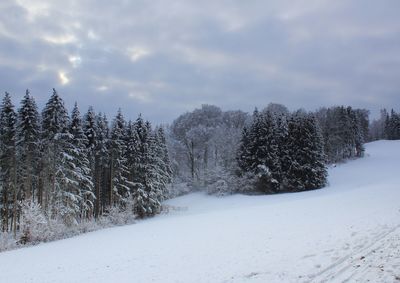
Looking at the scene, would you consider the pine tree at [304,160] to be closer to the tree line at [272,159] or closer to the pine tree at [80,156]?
the tree line at [272,159]

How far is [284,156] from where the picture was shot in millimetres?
51594

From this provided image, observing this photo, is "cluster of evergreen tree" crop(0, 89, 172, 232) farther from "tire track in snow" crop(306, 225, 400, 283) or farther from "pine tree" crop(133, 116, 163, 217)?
"tire track in snow" crop(306, 225, 400, 283)

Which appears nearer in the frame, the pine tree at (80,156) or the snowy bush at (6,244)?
the snowy bush at (6,244)

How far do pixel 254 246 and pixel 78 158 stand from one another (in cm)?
2567

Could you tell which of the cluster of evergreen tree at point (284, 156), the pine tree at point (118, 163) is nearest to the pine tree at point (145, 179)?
the pine tree at point (118, 163)

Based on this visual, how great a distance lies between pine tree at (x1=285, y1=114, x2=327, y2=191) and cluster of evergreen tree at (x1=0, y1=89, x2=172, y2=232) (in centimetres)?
2015

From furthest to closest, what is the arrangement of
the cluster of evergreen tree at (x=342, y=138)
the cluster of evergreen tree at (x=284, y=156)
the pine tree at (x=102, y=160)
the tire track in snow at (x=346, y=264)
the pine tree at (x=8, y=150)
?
the cluster of evergreen tree at (x=342, y=138), the cluster of evergreen tree at (x=284, y=156), the pine tree at (x=102, y=160), the pine tree at (x=8, y=150), the tire track in snow at (x=346, y=264)

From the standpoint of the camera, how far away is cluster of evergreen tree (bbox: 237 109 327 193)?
50594mm

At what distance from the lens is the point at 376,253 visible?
11.2 meters

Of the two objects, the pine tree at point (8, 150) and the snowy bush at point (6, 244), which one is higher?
the pine tree at point (8, 150)

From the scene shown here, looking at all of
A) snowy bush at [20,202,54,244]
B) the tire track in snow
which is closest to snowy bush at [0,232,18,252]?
snowy bush at [20,202,54,244]

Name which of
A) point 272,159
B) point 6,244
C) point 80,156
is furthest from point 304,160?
point 6,244

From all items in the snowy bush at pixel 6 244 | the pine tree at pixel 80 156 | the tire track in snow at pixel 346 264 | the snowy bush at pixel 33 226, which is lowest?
the snowy bush at pixel 6 244

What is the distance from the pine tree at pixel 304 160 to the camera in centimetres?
5034
